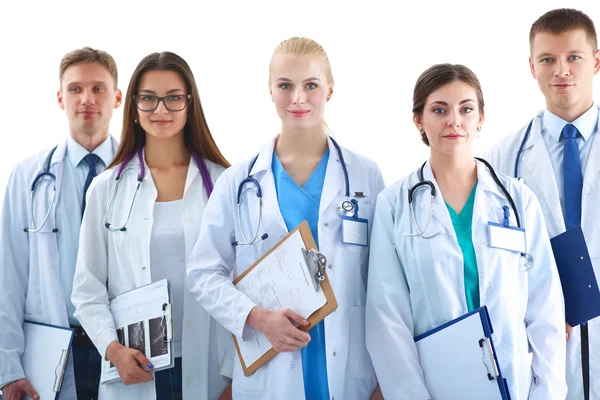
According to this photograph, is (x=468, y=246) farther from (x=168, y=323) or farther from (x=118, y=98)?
(x=118, y=98)

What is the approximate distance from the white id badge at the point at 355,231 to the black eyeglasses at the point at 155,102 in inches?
32.6

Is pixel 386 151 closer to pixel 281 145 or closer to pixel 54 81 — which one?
pixel 281 145

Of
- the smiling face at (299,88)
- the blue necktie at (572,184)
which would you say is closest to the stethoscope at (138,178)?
the smiling face at (299,88)

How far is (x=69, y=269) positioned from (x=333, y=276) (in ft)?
3.80

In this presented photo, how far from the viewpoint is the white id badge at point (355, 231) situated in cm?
221

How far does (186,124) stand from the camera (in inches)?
104

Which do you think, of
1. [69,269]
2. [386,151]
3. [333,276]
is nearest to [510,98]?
[386,151]

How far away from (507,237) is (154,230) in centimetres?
128

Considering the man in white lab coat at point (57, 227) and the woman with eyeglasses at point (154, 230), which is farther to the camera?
the man in white lab coat at point (57, 227)

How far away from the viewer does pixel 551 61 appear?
2646 mm

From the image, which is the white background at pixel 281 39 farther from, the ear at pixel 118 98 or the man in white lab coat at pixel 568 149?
the man in white lab coat at pixel 568 149

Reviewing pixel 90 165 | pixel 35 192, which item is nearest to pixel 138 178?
pixel 90 165

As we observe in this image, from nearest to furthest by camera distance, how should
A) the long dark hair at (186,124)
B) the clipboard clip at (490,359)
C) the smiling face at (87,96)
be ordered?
the clipboard clip at (490,359)
the long dark hair at (186,124)
the smiling face at (87,96)

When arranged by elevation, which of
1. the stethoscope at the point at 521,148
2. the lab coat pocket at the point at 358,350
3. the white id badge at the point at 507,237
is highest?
the stethoscope at the point at 521,148
